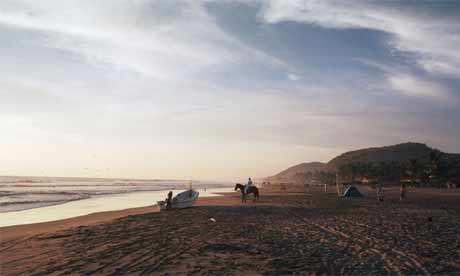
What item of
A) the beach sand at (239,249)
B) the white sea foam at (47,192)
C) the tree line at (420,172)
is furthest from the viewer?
the tree line at (420,172)

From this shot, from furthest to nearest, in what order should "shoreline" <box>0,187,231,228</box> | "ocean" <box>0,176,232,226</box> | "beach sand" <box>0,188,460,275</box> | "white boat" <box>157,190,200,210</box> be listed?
"white boat" <box>157,190,200,210</box> → "ocean" <box>0,176,232,226</box> → "shoreline" <box>0,187,231,228</box> → "beach sand" <box>0,188,460,275</box>

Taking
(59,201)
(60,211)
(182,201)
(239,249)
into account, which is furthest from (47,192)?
(239,249)

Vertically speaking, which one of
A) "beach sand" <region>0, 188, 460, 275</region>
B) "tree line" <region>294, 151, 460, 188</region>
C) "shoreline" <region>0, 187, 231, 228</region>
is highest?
"tree line" <region>294, 151, 460, 188</region>

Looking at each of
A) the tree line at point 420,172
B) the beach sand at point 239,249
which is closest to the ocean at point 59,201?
the beach sand at point 239,249

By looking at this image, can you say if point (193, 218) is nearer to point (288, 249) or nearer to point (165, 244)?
point (165, 244)

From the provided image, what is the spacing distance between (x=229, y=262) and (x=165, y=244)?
3.02 m

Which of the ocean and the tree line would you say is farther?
the tree line

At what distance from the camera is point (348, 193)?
122 feet

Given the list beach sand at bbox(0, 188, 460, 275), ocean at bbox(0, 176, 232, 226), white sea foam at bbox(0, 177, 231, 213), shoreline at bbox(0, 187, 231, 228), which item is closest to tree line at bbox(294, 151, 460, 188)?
ocean at bbox(0, 176, 232, 226)

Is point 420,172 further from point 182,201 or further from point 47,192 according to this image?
point 47,192

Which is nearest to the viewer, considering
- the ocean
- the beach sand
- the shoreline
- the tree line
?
the beach sand

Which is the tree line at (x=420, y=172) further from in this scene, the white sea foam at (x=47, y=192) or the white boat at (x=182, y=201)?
the white boat at (x=182, y=201)

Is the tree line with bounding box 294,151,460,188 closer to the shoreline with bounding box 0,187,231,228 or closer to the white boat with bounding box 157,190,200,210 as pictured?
the white boat with bounding box 157,190,200,210

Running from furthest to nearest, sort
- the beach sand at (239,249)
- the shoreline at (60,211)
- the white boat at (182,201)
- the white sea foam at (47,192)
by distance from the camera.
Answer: the white sea foam at (47,192), the white boat at (182,201), the shoreline at (60,211), the beach sand at (239,249)
